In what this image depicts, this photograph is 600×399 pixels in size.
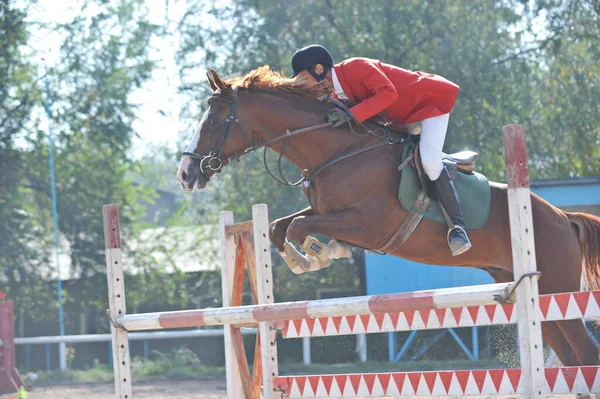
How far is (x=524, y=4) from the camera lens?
13.6 metres

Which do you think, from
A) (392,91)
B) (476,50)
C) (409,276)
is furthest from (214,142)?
(476,50)

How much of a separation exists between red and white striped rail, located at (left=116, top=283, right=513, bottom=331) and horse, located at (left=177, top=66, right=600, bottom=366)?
1.89ft

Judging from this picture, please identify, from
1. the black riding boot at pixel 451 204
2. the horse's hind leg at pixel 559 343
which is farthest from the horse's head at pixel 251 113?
the horse's hind leg at pixel 559 343

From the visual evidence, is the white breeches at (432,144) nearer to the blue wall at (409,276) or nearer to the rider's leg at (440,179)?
the rider's leg at (440,179)

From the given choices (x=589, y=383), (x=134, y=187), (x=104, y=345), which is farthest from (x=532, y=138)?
(x=589, y=383)

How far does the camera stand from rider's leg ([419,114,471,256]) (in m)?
4.45

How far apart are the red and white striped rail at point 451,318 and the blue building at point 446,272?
570 centimetres

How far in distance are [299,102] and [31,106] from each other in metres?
11.2

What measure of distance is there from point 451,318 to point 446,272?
6.20 m

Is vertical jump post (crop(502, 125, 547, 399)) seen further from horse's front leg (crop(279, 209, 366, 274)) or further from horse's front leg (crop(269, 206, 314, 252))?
horse's front leg (crop(269, 206, 314, 252))

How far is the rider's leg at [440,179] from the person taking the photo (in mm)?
4445

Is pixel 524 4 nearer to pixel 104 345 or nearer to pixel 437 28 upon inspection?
pixel 437 28

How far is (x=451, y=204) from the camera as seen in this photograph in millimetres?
4508

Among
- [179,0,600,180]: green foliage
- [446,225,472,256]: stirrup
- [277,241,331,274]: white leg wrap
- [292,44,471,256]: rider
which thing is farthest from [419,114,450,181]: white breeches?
[179,0,600,180]: green foliage
